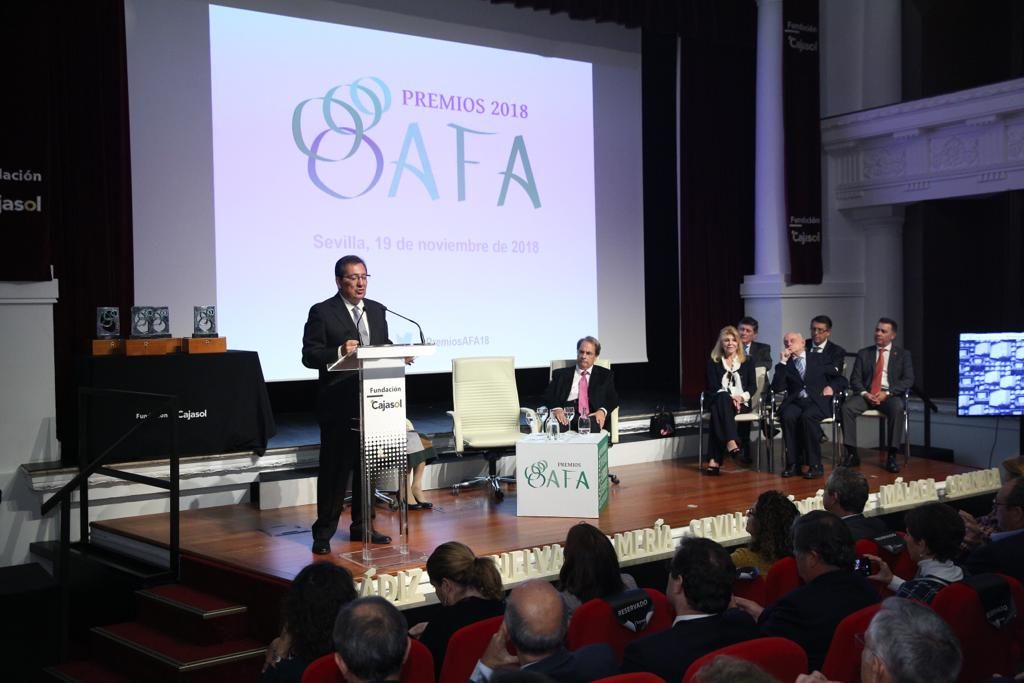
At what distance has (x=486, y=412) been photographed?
6.81 metres

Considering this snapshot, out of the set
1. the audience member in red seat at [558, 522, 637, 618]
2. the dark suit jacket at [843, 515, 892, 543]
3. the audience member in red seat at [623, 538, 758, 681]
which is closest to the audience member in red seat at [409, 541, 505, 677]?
the audience member in red seat at [558, 522, 637, 618]

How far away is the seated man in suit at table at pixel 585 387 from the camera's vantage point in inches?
272

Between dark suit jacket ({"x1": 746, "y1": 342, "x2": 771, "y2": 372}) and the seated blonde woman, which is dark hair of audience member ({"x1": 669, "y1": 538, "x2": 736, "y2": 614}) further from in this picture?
dark suit jacket ({"x1": 746, "y1": 342, "x2": 771, "y2": 372})

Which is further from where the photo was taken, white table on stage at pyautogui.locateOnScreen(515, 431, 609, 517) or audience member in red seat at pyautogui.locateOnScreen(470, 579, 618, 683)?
white table on stage at pyautogui.locateOnScreen(515, 431, 609, 517)

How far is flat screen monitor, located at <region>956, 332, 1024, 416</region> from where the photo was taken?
7543 mm

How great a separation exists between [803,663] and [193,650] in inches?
113

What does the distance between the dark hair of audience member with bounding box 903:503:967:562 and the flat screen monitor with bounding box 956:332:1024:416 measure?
430cm

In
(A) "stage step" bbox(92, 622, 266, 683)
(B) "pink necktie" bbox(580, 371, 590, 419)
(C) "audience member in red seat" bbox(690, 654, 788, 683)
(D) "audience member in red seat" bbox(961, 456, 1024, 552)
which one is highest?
(B) "pink necktie" bbox(580, 371, 590, 419)

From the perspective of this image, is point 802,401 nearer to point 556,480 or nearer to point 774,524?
point 556,480

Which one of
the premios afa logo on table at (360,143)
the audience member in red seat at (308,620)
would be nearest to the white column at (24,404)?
the premios afa logo on table at (360,143)

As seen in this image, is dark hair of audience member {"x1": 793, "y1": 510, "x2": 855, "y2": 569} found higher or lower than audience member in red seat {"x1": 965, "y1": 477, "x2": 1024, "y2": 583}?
higher

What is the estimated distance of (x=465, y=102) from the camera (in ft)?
26.7

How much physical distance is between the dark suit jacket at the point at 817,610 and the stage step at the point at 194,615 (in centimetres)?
240

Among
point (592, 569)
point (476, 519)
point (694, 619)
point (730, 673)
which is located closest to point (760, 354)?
point (476, 519)
